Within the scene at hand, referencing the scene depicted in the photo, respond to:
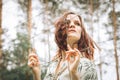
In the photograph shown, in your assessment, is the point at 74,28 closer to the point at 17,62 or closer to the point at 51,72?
the point at 51,72

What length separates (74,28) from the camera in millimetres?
526

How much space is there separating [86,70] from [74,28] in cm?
7

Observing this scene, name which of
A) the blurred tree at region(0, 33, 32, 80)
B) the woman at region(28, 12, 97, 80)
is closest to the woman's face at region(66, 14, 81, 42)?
the woman at region(28, 12, 97, 80)

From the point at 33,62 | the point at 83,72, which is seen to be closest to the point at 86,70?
the point at 83,72

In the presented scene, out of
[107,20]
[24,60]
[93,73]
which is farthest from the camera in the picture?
[24,60]

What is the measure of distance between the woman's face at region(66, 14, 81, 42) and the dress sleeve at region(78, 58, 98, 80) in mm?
42

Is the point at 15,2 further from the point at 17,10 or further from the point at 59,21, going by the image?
the point at 59,21

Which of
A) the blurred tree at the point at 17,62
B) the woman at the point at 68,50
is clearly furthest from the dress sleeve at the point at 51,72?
the blurred tree at the point at 17,62

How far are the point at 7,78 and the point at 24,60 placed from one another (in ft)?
1.36

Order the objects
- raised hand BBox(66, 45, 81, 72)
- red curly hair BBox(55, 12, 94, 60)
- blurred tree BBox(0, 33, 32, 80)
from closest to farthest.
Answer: raised hand BBox(66, 45, 81, 72), red curly hair BBox(55, 12, 94, 60), blurred tree BBox(0, 33, 32, 80)

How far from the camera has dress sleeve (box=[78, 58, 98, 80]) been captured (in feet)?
1.63

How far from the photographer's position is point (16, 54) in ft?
16.3

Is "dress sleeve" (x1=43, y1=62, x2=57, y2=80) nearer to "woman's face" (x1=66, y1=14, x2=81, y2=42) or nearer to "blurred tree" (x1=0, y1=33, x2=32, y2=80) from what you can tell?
"woman's face" (x1=66, y1=14, x2=81, y2=42)

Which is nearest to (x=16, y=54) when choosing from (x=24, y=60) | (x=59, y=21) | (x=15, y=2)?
(x=24, y=60)
